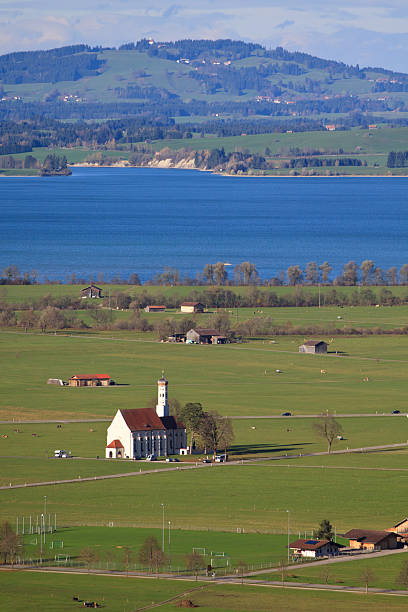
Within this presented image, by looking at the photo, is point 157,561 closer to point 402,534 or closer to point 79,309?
point 402,534

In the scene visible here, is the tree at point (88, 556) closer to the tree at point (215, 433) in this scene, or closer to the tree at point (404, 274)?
the tree at point (215, 433)

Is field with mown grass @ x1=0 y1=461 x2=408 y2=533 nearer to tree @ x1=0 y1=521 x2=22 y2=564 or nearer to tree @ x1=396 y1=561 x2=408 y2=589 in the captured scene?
tree @ x1=0 y1=521 x2=22 y2=564

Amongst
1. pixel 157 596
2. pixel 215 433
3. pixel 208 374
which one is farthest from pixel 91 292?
pixel 157 596

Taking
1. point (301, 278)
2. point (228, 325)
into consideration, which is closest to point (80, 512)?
point (228, 325)

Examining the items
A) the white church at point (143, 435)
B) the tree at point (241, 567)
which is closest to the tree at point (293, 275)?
the white church at point (143, 435)

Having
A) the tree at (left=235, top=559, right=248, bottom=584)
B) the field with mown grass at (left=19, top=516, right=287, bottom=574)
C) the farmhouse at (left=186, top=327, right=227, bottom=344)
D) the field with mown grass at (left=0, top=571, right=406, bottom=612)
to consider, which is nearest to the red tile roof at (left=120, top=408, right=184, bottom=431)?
the field with mown grass at (left=19, top=516, right=287, bottom=574)

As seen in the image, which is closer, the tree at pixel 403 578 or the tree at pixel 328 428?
the tree at pixel 403 578
